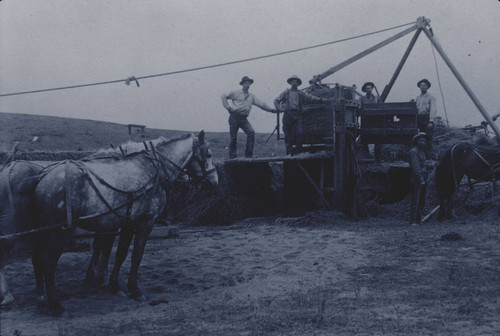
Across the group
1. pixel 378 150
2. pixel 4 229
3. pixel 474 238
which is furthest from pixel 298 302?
pixel 378 150

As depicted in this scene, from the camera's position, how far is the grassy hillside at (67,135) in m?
18.8

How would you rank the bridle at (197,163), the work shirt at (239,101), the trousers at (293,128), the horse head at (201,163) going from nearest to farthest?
1. the bridle at (197,163)
2. the horse head at (201,163)
3. the work shirt at (239,101)
4. the trousers at (293,128)

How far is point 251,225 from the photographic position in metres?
12.3

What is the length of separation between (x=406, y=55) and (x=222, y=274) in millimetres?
10210

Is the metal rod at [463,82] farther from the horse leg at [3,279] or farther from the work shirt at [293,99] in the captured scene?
the horse leg at [3,279]

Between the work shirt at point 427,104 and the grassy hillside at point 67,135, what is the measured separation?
5.88 metres

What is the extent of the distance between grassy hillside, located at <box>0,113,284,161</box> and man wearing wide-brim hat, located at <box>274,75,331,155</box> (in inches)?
171

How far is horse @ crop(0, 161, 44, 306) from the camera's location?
18.7 ft

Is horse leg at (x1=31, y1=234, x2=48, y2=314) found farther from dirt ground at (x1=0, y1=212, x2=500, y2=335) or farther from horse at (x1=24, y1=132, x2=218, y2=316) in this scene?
dirt ground at (x1=0, y1=212, x2=500, y2=335)

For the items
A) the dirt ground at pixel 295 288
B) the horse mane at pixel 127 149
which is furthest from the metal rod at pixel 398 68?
the horse mane at pixel 127 149

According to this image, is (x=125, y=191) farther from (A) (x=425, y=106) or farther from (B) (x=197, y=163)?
(A) (x=425, y=106)

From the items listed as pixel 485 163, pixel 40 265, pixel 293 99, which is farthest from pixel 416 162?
pixel 40 265

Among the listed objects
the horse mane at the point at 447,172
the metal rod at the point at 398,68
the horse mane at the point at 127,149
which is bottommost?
the horse mane at the point at 447,172

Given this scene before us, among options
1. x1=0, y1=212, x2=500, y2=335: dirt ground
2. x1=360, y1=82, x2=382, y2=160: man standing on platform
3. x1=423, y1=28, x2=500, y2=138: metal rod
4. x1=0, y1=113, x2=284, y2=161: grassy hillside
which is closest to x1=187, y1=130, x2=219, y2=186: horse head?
x1=0, y1=212, x2=500, y2=335: dirt ground
